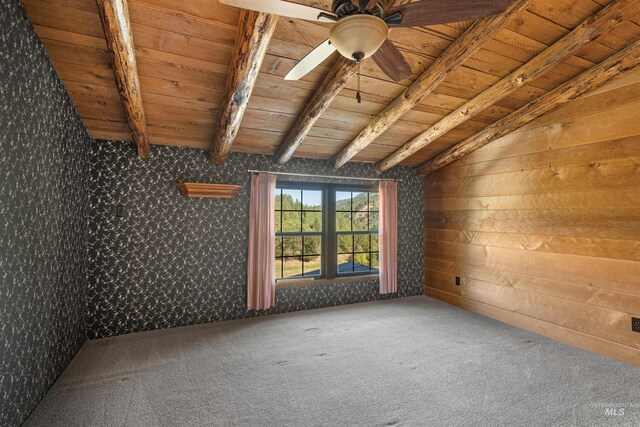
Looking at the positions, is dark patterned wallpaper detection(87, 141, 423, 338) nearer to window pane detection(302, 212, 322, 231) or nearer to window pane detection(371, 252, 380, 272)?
window pane detection(302, 212, 322, 231)

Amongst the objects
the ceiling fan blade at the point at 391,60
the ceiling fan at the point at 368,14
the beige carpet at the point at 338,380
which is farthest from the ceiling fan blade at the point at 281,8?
the beige carpet at the point at 338,380

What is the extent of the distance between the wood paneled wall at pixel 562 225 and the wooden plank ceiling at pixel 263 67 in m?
0.52

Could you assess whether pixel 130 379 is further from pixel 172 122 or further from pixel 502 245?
pixel 502 245

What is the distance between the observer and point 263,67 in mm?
2645

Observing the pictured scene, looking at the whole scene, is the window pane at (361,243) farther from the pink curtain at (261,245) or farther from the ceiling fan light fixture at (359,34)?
the ceiling fan light fixture at (359,34)

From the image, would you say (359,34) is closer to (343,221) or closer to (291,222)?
(291,222)

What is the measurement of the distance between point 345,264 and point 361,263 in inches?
12.0

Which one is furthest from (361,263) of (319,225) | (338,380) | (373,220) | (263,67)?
(263,67)

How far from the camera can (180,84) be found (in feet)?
8.99

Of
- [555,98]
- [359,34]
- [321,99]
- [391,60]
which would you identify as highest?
[555,98]

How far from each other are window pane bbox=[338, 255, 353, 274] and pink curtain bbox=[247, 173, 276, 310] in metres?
1.19

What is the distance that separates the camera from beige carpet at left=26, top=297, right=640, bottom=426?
213 centimetres

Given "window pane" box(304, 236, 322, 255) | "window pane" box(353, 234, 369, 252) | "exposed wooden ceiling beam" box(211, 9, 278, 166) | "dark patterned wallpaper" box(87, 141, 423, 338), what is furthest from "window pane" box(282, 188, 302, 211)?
"exposed wooden ceiling beam" box(211, 9, 278, 166)

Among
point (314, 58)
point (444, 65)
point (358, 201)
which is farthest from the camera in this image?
point (358, 201)
